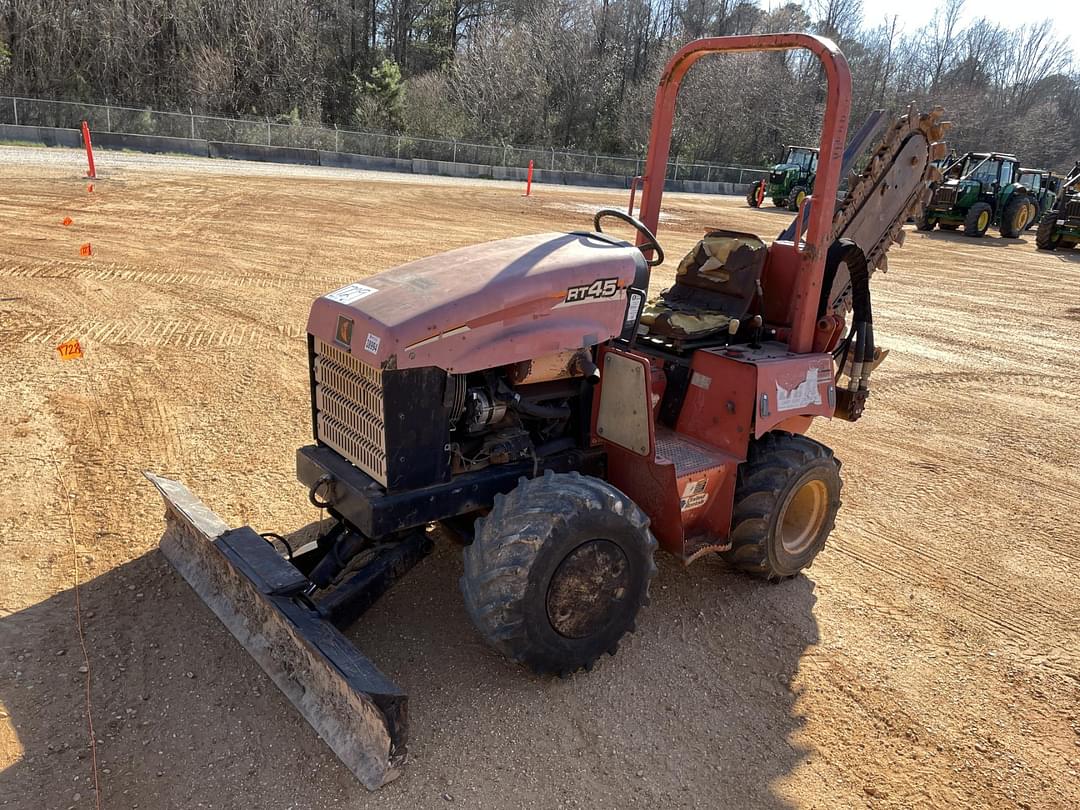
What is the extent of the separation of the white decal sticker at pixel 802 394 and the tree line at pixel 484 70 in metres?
33.3

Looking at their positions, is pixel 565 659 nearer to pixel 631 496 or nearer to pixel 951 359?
pixel 631 496

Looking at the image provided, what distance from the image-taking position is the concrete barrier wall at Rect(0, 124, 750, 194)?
73.1ft

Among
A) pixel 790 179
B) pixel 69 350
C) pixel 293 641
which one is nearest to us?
pixel 293 641

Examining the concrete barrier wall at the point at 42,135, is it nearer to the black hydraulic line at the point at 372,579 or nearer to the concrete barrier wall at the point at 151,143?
the concrete barrier wall at the point at 151,143

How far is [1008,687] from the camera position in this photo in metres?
3.63

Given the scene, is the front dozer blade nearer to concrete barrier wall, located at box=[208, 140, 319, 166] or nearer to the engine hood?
the engine hood

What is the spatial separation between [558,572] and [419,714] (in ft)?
2.68

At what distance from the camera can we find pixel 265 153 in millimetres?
24984

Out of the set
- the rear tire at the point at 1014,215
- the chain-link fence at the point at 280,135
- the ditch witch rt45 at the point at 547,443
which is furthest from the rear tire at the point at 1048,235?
the ditch witch rt45 at the point at 547,443

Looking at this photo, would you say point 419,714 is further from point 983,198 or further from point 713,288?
point 983,198

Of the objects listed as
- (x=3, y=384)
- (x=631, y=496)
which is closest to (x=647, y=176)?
(x=631, y=496)

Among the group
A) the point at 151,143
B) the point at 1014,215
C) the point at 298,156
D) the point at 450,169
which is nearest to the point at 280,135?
the point at 298,156

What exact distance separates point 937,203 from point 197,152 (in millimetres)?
22424

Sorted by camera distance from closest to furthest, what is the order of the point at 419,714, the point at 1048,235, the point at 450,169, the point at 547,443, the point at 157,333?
the point at 419,714, the point at 547,443, the point at 157,333, the point at 1048,235, the point at 450,169
